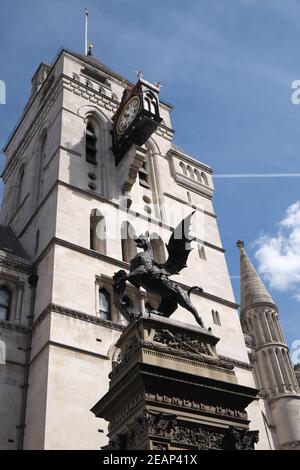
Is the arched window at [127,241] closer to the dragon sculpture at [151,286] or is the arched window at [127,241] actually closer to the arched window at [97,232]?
the arched window at [97,232]

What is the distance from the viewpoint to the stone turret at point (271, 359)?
27.5m

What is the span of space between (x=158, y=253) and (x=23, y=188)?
30.0 ft

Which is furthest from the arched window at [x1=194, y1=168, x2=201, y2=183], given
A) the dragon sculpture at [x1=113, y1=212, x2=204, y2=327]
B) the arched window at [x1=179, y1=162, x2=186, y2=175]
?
the dragon sculpture at [x1=113, y1=212, x2=204, y2=327]

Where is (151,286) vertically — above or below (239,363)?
below

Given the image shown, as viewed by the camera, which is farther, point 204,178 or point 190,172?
point 204,178

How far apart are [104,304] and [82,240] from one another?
3038mm

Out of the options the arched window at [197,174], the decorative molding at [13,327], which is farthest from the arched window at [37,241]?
the arched window at [197,174]

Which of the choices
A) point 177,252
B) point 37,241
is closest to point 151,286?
point 177,252

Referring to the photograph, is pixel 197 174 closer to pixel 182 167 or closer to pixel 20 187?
pixel 182 167

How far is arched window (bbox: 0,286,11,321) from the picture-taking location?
74.8 ft

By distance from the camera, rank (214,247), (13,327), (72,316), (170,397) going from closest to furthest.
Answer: (170,397) < (72,316) < (13,327) < (214,247)

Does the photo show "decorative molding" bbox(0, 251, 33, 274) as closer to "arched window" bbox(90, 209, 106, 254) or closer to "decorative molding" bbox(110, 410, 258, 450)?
"arched window" bbox(90, 209, 106, 254)

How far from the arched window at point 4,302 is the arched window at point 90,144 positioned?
29.0 ft

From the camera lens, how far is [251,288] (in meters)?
33.7
